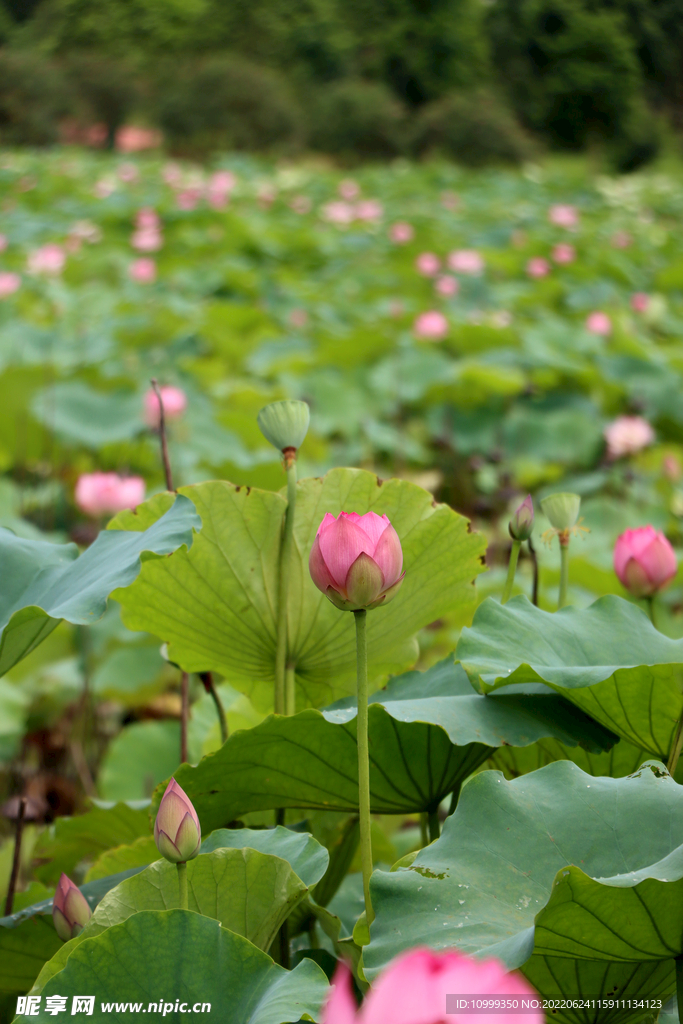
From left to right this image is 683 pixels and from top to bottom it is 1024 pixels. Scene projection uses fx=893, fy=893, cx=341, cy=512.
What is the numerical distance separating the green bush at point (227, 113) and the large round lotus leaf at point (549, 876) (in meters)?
10.7

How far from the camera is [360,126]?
33.9ft

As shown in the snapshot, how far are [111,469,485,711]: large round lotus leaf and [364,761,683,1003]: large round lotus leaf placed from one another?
0.17m

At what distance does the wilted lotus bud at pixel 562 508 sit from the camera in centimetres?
62

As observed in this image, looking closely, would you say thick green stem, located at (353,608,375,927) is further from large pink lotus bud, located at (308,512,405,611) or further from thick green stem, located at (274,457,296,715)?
thick green stem, located at (274,457,296,715)

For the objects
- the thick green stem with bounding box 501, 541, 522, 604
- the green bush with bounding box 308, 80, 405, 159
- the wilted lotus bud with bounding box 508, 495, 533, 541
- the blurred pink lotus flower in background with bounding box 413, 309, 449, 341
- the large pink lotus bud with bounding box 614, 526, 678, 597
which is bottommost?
the green bush with bounding box 308, 80, 405, 159

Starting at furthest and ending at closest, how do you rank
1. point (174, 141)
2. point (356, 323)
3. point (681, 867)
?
point (174, 141) → point (356, 323) → point (681, 867)

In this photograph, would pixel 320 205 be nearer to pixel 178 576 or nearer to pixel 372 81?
pixel 178 576

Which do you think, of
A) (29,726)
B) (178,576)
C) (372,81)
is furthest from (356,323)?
(372,81)

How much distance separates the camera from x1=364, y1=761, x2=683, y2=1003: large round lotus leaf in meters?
0.36

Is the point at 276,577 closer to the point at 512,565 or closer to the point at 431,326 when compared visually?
the point at 512,565

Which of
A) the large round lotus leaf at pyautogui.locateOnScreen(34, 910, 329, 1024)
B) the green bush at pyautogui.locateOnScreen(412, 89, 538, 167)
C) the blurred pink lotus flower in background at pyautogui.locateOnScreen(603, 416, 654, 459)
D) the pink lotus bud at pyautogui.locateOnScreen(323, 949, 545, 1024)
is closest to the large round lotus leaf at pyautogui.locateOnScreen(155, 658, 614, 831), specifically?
the large round lotus leaf at pyautogui.locateOnScreen(34, 910, 329, 1024)

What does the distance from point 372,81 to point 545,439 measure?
511 inches

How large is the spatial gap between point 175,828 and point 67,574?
23 cm

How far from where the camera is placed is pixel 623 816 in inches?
17.4
